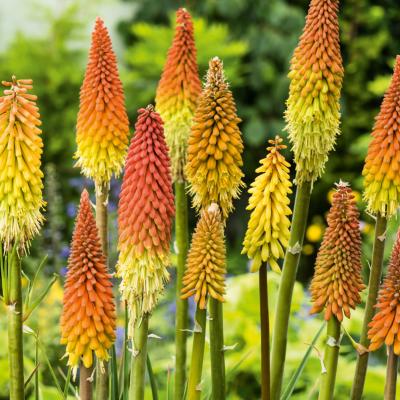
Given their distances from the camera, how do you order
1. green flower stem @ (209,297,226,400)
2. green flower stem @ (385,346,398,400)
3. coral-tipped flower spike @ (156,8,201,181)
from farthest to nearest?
coral-tipped flower spike @ (156,8,201,181)
green flower stem @ (209,297,226,400)
green flower stem @ (385,346,398,400)

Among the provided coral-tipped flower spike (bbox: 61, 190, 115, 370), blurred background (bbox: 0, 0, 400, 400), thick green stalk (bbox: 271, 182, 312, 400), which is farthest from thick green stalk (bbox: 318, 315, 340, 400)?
blurred background (bbox: 0, 0, 400, 400)

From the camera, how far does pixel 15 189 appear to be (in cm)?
279

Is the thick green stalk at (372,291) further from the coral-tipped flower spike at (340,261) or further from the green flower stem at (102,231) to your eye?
the green flower stem at (102,231)

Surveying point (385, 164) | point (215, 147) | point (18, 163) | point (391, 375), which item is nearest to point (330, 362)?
point (391, 375)

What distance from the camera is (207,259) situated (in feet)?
8.58

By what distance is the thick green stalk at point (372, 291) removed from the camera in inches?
117

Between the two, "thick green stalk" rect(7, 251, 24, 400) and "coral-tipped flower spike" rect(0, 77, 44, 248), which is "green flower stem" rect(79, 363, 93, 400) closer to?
"thick green stalk" rect(7, 251, 24, 400)

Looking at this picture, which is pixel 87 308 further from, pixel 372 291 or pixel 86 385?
pixel 372 291

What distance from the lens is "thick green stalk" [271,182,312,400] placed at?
2949 millimetres

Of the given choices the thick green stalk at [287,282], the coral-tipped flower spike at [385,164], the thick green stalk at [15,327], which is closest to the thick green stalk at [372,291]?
the coral-tipped flower spike at [385,164]

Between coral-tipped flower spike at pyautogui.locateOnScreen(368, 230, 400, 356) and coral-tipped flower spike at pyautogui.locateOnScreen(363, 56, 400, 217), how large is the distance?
0.32 metres

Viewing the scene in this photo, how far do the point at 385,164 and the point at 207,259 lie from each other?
869 mm

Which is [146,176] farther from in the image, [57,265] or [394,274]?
[57,265]

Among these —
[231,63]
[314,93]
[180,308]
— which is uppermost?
[231,63]
